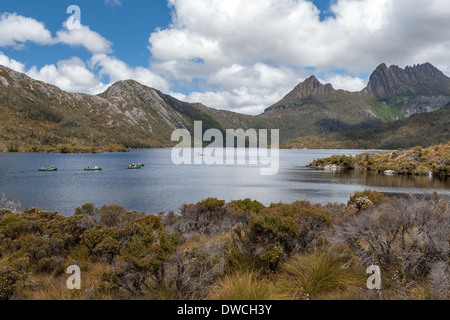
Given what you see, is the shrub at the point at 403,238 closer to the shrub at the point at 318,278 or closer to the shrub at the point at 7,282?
the shrub at the point at 318,278

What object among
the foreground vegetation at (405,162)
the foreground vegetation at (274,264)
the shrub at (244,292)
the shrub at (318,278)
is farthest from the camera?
the foreground vegetation at (405,162)

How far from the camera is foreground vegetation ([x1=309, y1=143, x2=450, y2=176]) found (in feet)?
285

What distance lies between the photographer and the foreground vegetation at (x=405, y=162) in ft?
285

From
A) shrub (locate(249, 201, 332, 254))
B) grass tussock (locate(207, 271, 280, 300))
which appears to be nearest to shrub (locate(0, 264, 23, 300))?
grass tussock (locate(207, 271, 280, 300))

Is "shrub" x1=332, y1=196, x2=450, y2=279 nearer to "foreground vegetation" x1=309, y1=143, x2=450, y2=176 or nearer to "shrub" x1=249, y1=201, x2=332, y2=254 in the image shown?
"shrub" x1=249, y1=201, x2=332, y2=254

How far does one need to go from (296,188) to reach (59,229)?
50.9 metres

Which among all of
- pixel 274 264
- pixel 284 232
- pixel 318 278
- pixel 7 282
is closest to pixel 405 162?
pixel 284 232

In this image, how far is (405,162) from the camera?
3659 inches

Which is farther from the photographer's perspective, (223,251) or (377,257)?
(223,251)

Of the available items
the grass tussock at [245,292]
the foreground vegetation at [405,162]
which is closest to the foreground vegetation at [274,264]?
the grass tussock at [245,292]

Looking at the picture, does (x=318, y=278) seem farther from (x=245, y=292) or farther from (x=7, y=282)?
(x=7, y=282)
